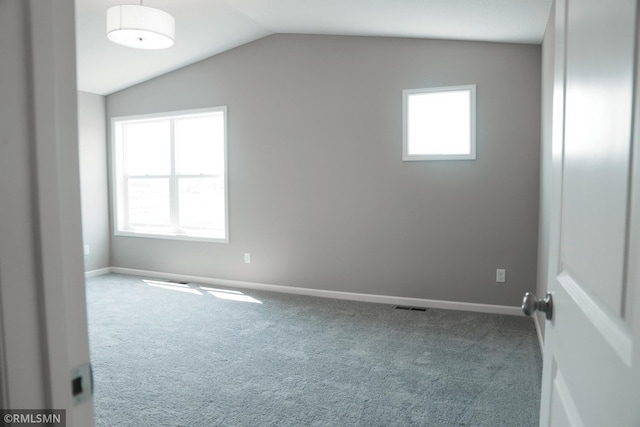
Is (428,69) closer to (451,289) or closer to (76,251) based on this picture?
(451,289)

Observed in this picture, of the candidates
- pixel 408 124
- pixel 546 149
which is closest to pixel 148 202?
pixel 408 124

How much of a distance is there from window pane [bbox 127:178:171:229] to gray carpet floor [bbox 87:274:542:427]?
155cm

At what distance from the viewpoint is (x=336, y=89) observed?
454 centimetres

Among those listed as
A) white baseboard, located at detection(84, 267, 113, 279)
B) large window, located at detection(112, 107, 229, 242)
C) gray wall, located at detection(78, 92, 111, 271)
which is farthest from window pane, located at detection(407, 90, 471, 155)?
white baseboard, located at detection(84, 267, 113, 279)

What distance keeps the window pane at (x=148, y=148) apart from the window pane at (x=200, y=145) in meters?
0.18

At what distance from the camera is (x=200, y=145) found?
215 inches

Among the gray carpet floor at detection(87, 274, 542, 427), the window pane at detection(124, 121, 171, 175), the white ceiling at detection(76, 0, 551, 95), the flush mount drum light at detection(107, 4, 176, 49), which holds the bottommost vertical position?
the gray carpet floor at detection(87, 274, 542, 427)

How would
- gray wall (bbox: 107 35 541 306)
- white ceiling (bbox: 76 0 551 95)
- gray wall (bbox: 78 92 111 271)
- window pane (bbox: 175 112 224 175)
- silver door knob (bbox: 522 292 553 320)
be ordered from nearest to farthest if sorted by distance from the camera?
1. silver door knob (bbox: 522 292 553 320)
2. white ceiling (bbox: 76 0 551 95)
3. gray wall (bbox: 107 35 541 306)
4. window pane (bbox: 175 112 224 175)
5. gray wall (bbox: 78 92 111 271)

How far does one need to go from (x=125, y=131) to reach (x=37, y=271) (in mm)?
5975

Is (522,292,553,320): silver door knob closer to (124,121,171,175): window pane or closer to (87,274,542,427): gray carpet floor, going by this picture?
(87,274,542,427): gray carpet floor

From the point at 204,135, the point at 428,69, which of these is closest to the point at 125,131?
the point at 204,135

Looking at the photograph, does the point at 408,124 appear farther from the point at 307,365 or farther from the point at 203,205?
the point at 203,205

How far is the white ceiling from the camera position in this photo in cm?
328

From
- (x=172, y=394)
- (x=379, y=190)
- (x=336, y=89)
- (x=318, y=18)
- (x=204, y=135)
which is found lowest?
(x=172, y=394)
